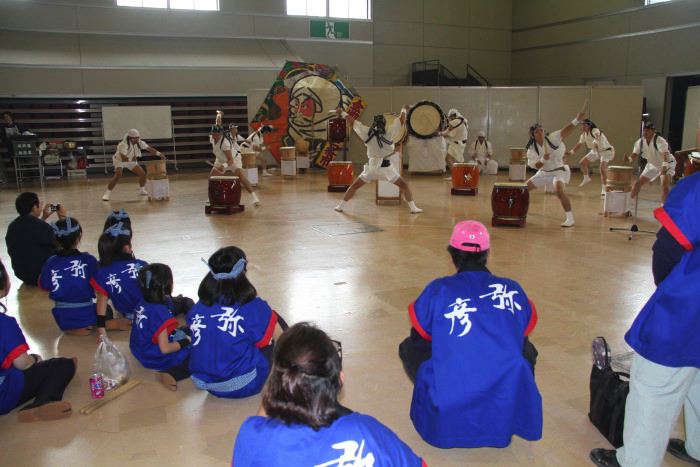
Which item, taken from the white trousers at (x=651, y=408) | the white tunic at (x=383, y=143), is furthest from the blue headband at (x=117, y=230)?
the white tunic at (x=383, y=143)

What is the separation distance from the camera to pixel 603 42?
19.0 meters

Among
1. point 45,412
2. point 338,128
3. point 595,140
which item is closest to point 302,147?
point 338,128

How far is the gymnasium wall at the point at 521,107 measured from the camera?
663 inches

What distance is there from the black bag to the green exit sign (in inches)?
704

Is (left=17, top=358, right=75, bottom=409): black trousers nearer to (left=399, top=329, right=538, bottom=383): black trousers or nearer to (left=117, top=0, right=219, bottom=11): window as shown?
(left=399, top=329, right=538, bottom=383): black trousers

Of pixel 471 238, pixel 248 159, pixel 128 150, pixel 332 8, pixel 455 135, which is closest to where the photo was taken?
pixel 471 238

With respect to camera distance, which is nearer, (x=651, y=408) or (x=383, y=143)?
(x=651, y=408)

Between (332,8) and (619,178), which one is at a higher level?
(332,8)

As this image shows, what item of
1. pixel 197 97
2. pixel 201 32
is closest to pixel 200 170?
pixel 197 97

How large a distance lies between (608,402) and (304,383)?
2171 mm

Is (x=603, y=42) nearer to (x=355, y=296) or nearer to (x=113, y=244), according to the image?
(x=355, y=296)

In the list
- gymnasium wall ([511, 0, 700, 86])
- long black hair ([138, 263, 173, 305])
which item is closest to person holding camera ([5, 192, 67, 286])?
long black hair ([138, 263, 173, 305])

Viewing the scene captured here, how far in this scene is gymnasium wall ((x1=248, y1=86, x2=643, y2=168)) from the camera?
55.3 ft

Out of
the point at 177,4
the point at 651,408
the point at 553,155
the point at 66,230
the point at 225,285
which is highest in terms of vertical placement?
the point at 177,4
